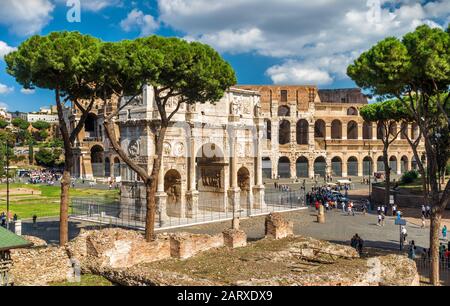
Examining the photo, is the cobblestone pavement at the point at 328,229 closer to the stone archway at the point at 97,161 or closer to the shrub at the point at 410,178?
the shrub at the point at 410,178

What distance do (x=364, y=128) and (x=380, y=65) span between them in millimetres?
54598

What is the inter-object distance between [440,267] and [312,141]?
44.3 metres

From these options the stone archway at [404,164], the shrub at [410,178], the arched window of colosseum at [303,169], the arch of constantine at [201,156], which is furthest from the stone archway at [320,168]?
the arch of constantine at [201,156]

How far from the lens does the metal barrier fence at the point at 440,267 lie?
14.8 m

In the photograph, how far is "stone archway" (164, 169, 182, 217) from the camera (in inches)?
1049

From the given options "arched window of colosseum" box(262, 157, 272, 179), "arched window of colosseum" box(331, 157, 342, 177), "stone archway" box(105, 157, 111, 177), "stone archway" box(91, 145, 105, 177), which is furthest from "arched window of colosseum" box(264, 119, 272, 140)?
"stone archway" box(91, 145, 105, 177)

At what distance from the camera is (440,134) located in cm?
2658

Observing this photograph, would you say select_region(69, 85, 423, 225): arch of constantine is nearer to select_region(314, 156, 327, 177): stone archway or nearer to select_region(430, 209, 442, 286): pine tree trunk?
select_region(430, 209, 442, 286): pine tree trunk

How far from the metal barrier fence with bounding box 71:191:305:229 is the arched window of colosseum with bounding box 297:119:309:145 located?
3111 cm

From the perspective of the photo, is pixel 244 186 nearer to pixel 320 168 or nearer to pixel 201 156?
pixel 201 156

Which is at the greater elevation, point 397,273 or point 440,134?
point 440,134

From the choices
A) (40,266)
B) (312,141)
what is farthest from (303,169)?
(40,266)

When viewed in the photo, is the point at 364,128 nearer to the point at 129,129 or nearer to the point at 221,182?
the point at 221,182
